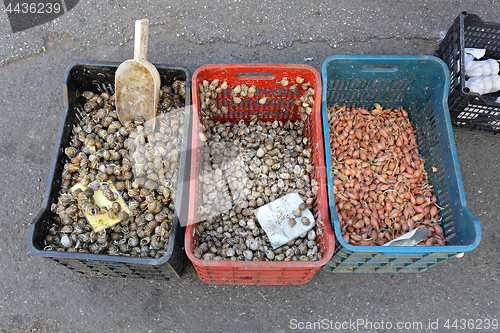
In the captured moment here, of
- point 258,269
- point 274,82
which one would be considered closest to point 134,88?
point 274,82

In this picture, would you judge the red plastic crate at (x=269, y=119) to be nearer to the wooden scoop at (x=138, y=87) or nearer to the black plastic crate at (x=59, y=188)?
the black plastic crate at (x=59, y=188)

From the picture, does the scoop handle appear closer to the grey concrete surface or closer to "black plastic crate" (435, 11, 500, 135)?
the grey concrete surface

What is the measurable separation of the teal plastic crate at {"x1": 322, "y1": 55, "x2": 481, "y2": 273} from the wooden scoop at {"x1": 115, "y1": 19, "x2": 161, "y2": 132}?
1.26 m

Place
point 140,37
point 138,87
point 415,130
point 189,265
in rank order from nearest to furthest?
point 140,37 < point 138,87 < point 189,265 < point 415,130

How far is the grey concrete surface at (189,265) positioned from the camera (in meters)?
2.72

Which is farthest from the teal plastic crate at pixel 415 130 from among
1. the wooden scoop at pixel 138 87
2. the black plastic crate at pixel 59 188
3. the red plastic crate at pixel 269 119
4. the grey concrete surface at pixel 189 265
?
the wooden scoop at pixel 138 87

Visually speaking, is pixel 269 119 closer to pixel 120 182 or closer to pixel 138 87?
pixel 138 87

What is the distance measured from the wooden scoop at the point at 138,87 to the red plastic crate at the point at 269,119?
34cm

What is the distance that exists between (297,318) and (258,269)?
2.65 feet

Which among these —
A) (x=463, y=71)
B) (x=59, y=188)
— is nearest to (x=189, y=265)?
(x=59, y=188)

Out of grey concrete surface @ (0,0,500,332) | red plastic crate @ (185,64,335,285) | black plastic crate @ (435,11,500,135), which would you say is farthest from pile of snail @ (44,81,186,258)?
black plastic crate @ (435,11,500,135)

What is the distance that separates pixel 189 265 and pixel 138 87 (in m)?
1.42

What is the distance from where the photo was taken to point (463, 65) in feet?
9.12

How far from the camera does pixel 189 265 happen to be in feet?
9.25
